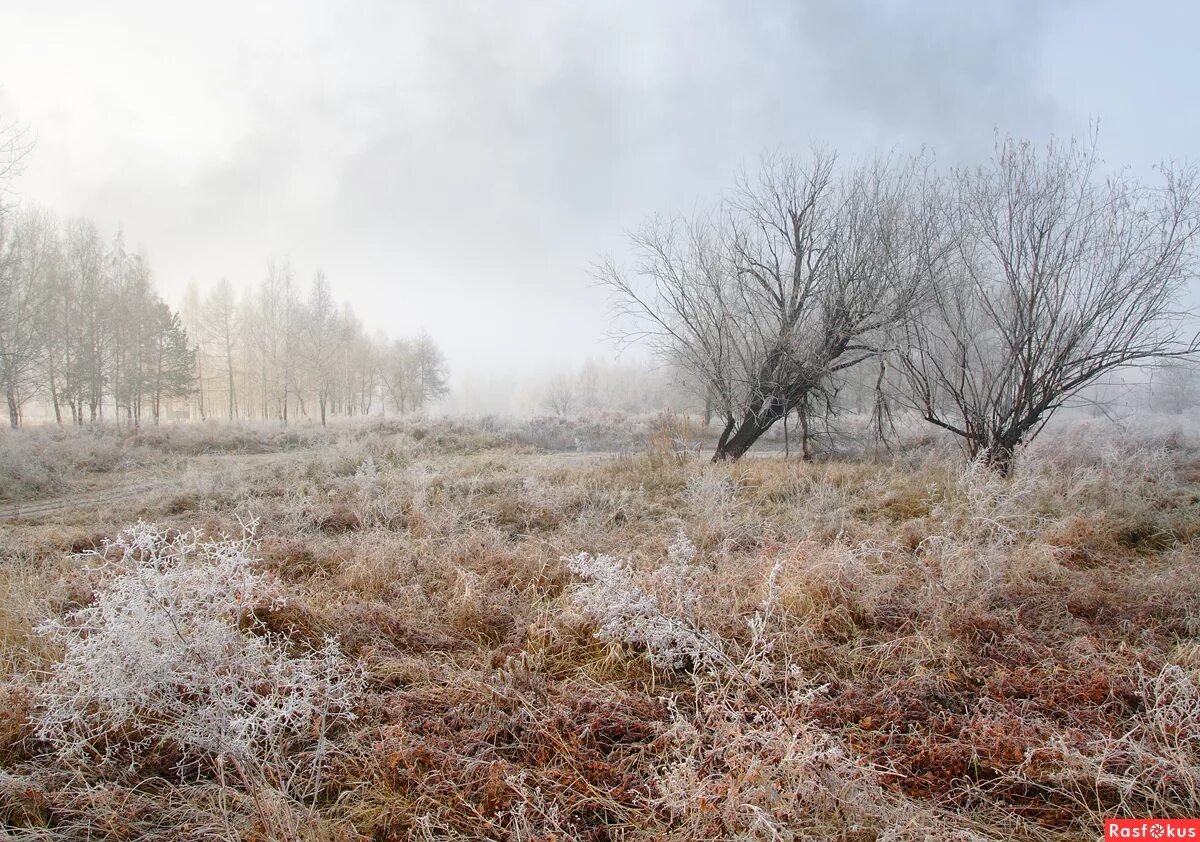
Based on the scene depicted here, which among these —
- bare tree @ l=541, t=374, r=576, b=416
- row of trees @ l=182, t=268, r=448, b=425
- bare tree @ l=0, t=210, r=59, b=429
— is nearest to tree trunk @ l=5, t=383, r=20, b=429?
bare tree @ l=0, t=210, r=59, b=429

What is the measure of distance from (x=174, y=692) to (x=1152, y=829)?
4043 mm

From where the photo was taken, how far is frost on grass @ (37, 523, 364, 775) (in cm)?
238

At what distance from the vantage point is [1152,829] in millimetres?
2010

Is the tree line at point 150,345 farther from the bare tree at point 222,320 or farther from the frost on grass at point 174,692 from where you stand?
the frost on grass at point 174,692

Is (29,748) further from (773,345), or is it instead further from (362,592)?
(773,345)

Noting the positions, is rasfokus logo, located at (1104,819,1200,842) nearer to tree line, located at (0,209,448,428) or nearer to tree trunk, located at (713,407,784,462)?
tree trunk, located at (713,407,784,462)

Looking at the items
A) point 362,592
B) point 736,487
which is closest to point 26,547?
point 362,592

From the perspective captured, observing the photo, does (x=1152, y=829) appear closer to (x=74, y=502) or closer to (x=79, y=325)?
(x=74, y=502)

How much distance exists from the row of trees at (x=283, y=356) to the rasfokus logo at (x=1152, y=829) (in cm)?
3158

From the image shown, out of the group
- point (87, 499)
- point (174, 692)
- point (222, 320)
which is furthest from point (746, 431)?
point (222, 320)

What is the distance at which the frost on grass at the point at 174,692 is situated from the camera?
2.38m

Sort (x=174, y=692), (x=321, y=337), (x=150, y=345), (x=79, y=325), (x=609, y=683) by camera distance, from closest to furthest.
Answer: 1. (x=174, y=692)
2. (x=609, y=683)
3. (x=79, y=325)
4. (x=150, y=345)
5. (x=321, y=337)

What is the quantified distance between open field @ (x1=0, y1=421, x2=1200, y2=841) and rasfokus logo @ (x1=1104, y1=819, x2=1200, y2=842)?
0.07 meters

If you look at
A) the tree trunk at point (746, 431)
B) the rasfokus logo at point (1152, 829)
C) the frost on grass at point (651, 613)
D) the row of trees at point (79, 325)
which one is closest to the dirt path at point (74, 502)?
the frost on grass at point (651, 613)
